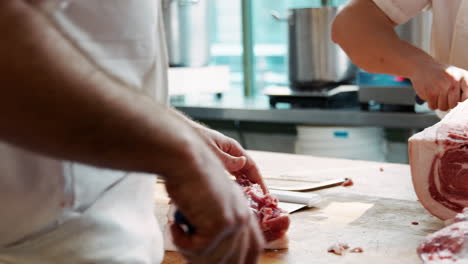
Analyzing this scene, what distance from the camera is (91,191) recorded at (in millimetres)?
847

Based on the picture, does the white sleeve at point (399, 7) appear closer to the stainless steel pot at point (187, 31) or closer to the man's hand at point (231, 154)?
the man's hand at point (231, 154)

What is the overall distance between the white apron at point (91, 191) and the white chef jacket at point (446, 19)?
1230 millimetres

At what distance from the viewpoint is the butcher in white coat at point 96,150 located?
59 centimetres

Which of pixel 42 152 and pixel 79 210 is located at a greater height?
pixel 42 152

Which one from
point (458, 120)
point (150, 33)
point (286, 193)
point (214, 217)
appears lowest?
point (286, 193)

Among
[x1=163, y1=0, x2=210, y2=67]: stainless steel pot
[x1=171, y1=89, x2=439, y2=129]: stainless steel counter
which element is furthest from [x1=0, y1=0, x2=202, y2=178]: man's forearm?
[x1=163, y1=0, x2=210, y2=67]: stainless steel pot

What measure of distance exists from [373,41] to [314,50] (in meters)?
1.46

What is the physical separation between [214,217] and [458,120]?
0.99m

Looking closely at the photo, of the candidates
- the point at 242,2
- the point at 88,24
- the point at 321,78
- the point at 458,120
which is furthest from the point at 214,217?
the point at 242,2

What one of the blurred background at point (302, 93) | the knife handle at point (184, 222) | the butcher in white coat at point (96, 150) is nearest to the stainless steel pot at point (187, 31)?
the blurred background at point (302, 93)

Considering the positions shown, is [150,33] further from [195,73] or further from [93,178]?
[195,73]

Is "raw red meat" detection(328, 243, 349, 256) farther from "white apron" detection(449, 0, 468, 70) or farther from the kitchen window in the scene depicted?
the kitchen window

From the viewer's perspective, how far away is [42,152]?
62cm

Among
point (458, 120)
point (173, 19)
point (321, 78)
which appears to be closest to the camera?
point (458, 120)
